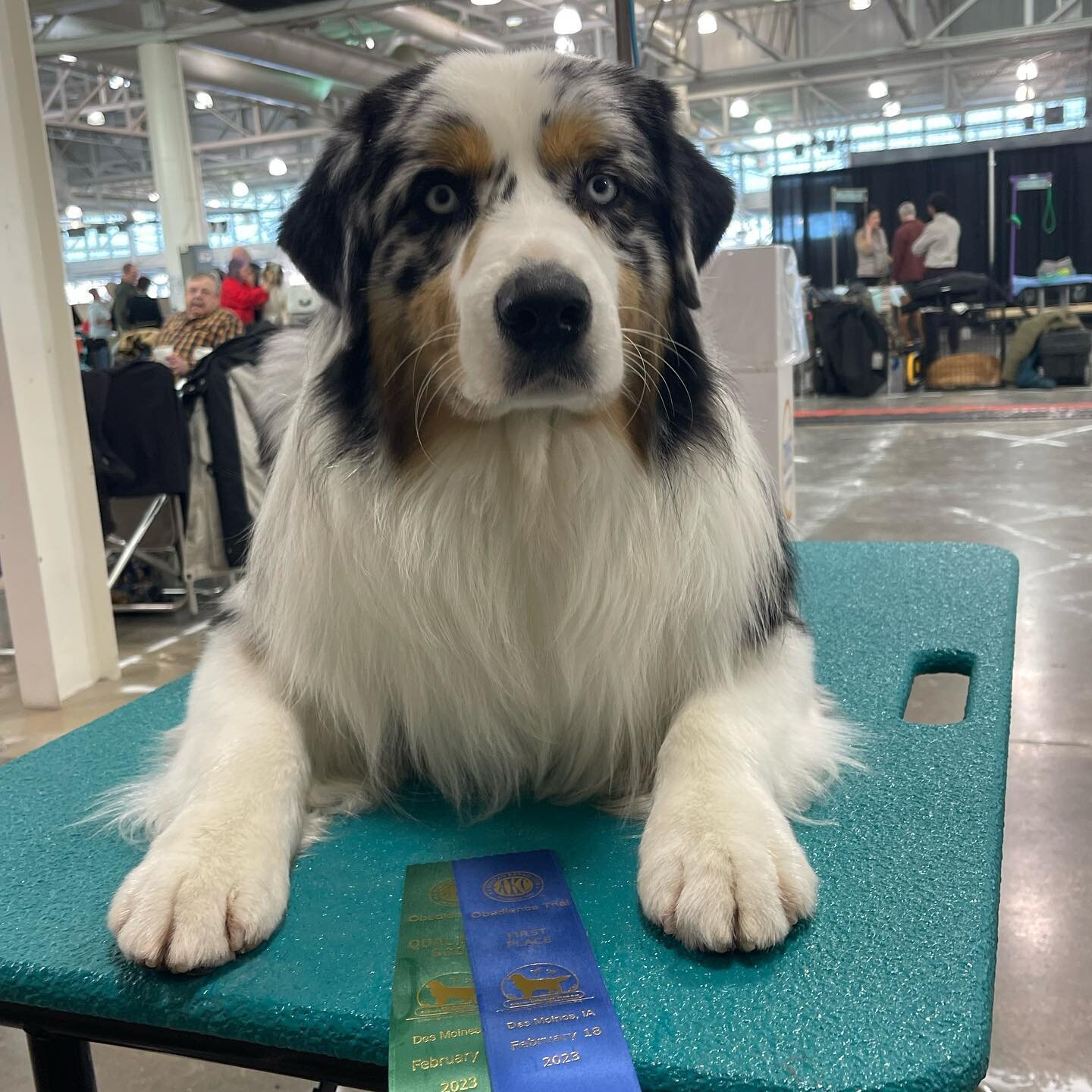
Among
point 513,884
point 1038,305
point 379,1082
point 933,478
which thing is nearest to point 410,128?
point 513,884

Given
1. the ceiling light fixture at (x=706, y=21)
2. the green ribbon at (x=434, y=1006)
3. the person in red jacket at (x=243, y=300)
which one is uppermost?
the ceiling light fixture at (x=706, y=21)

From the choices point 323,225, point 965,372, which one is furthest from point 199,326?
point 965,372

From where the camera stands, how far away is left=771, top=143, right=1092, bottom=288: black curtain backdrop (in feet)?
50.5

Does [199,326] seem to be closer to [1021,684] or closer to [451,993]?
[1021,684]

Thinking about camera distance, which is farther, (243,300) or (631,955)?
(243,300)

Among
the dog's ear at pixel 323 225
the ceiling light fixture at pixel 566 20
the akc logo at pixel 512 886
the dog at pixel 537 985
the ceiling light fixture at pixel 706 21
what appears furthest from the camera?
the ceiling light fixture at pixel 706 21

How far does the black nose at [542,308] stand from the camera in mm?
1188

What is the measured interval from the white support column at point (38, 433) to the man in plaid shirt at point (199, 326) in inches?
71.1

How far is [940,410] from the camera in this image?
31.3 ft

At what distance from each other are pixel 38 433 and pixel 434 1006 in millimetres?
3000

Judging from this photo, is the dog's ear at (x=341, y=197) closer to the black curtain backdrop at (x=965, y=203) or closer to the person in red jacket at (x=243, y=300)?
the person in red jacket at (x=243, y=300)

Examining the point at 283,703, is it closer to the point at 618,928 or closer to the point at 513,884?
the point at 513,884

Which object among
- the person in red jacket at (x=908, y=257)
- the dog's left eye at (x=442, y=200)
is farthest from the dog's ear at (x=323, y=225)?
the person in red jacket at (x=908, y=257)

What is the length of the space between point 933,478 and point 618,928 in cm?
614
